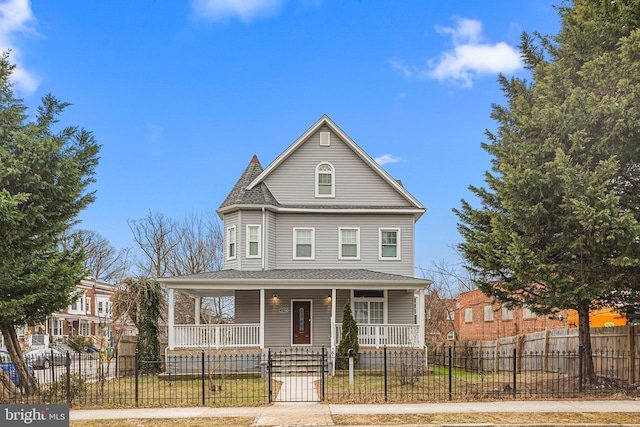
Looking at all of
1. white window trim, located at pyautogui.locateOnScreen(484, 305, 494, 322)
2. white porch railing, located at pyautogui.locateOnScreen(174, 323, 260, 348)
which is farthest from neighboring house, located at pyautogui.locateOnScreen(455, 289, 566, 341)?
white porch railing, located at pyautogui.locateOnScreen(174, 323, 260, 348)

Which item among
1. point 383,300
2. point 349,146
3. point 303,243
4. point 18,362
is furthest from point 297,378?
point 349,146

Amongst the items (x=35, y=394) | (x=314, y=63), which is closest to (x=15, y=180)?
(x=35, y=394)

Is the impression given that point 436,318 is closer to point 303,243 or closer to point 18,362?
point 303,243

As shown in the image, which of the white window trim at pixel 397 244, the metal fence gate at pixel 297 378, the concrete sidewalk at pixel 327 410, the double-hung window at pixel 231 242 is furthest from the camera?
the white window trim at pixel 397 244

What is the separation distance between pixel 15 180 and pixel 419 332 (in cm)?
1482

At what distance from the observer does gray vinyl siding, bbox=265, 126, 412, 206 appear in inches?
1009

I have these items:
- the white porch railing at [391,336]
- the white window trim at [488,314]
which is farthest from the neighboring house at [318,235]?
the white window trim at [488,314]

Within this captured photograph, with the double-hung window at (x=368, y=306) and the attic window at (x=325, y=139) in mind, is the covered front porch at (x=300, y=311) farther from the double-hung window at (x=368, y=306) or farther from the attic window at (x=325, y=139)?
the attic window at (x=325, y=139)

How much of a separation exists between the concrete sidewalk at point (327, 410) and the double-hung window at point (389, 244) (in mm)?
12147

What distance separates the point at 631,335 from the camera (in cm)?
1565

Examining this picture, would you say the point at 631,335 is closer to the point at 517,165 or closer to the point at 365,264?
the point at 517,165

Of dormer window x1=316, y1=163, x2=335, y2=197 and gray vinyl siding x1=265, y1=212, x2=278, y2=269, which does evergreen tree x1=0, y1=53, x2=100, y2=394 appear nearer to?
gray vinyl siding x1=265, y1=212, x2=278, y2=269

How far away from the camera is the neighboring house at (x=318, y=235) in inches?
963

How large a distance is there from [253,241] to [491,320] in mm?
18194
